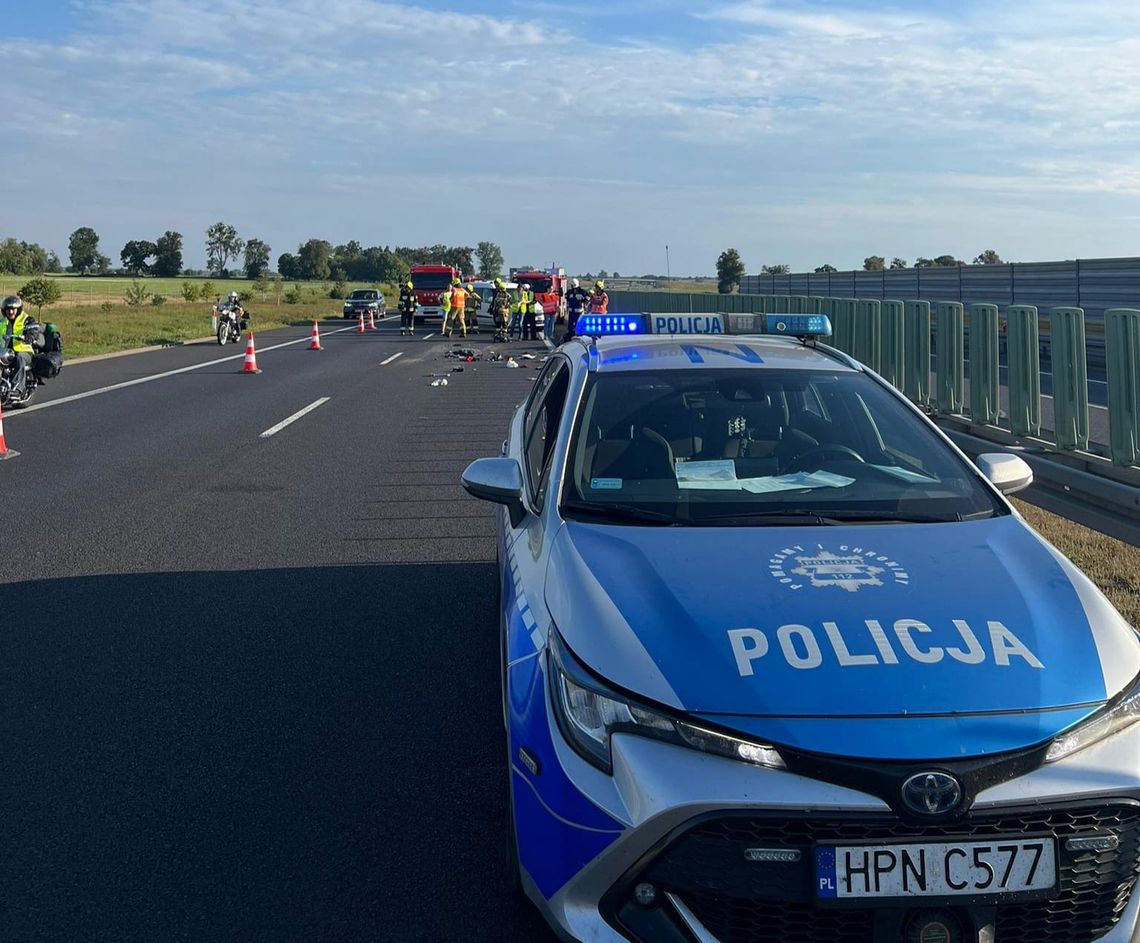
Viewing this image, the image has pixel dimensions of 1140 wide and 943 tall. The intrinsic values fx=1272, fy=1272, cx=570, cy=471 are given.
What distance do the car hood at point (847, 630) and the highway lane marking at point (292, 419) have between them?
1162cm

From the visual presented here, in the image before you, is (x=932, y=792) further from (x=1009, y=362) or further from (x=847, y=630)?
(x=1009, y=362)

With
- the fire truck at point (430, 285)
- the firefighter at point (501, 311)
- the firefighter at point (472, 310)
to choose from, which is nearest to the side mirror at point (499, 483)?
the firefighter at point (501, 311)

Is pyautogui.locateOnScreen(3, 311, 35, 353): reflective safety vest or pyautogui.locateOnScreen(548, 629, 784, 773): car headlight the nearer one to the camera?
pyautogui.locateOnScreen(548, 629, 784, 773): car headlight

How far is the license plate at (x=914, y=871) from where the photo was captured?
9.16 ft

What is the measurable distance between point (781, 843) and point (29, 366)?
1636 centimetres

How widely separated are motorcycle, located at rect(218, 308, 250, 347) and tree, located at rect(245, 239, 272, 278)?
4997 inches

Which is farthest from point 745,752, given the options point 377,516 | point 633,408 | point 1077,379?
point 377,516

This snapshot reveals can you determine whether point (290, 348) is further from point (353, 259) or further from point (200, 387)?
point (353, 259)

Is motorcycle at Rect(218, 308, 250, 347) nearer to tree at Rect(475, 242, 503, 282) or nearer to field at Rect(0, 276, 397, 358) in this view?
field at Rect(0, 276, 397, 358)

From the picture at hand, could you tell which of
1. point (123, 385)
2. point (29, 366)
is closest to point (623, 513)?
point (29, 366)

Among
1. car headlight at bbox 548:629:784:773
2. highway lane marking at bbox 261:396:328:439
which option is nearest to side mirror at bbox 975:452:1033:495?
car headlight at bbox 548:629:784:773

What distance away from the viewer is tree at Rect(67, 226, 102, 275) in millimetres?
169750

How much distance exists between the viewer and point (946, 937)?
283 centimetres

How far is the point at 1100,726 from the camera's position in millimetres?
2969
